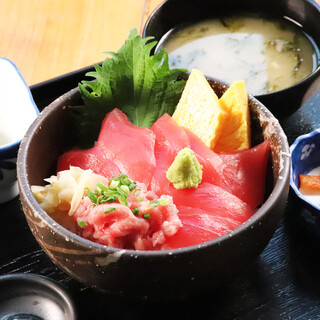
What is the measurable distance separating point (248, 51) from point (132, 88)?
0.72 meters

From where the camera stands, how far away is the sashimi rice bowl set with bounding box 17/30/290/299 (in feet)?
3.67

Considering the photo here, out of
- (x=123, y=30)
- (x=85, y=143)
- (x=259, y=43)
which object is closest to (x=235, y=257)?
(x=85, y=143)

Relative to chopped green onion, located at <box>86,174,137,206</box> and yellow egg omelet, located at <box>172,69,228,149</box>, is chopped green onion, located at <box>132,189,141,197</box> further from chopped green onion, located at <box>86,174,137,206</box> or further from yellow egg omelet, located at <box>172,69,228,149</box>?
yellow egg omelet, located at <box>172,69,228,149</box>

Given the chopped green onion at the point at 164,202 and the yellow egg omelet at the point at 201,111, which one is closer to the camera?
the chopped green onion at the point at 164,202

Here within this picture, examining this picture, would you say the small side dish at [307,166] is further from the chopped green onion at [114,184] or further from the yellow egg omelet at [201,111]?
the chopped green onion at [114,184]

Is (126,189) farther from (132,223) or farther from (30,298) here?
(30,298)

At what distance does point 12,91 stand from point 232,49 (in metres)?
0.81

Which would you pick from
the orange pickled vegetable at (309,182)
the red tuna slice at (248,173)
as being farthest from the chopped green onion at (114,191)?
the orange pickled vegetable at (309,182)

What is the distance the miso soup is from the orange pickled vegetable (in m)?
0.41

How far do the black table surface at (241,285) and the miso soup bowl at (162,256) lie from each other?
128mm

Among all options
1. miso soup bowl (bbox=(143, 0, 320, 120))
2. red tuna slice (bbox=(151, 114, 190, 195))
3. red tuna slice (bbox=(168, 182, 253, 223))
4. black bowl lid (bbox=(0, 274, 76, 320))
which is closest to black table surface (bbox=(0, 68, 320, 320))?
black bowl lid (bbox=(0, 274, 76, 320))

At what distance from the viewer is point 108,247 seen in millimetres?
1086

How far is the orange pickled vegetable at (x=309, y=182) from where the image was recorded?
160 centimetres

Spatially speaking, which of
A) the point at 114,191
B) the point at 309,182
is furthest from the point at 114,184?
the point at 309,182
